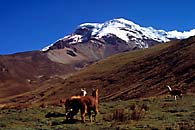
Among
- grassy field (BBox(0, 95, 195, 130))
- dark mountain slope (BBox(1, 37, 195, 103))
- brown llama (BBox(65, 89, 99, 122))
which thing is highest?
dark mountain slope (BBox(1, 37, 195, 103))

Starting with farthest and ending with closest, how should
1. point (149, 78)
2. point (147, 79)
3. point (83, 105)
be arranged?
1. point (149, 78)
2. point (147, 79)
3. point (83, 105)

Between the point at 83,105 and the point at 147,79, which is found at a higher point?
the point at 147,79

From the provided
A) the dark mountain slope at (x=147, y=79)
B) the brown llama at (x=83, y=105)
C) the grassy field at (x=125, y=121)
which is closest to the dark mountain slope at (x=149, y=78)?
the dark mountain slope at (x=147, y=79)

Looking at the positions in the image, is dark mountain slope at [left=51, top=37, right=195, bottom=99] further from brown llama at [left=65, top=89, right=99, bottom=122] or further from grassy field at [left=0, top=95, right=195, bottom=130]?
brown llama at [left=65, top=89, right=99, bottom=122]

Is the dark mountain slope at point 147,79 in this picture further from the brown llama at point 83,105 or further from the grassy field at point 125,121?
the brown llama at point 83,105

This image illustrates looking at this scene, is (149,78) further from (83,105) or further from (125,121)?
(125,121)

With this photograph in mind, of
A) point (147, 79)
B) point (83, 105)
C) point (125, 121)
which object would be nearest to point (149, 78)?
point (147, 79)

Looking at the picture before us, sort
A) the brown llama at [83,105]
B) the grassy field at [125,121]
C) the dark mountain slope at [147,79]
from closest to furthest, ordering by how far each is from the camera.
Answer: the grassy field at [125,121] < the brown llama at [83,105] < the dark mountain slope at [147,79]

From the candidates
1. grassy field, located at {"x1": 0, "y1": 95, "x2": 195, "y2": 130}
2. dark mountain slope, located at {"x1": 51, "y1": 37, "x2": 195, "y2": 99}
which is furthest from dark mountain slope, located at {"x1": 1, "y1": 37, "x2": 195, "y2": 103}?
grassy field, located at {"x1": 0, "y1": 95, "x2": 195, "y2": 130}

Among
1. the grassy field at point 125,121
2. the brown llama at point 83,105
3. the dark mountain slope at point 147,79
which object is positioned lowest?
the grassy field at point 125,121

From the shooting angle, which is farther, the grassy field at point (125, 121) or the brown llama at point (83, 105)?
the brown llama at point (83, 105)

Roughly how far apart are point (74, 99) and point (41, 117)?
4.95 meters

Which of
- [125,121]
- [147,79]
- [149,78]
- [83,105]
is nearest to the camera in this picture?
[125,121]

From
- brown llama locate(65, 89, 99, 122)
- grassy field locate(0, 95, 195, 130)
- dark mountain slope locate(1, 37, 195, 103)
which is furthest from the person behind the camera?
dark mountain slope locate(1, 37, 195, 103)
